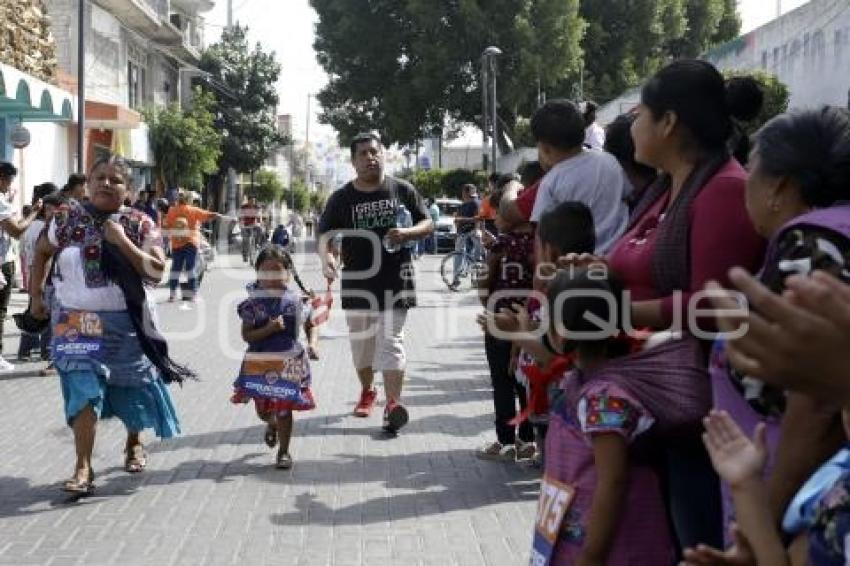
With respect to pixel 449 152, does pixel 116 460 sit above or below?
below

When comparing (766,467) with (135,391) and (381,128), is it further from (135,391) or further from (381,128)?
(381,128)

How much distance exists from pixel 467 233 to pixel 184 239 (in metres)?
6.41

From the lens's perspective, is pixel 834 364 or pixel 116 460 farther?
pixel 116 460

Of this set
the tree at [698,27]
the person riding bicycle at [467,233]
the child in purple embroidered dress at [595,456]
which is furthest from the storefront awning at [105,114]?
the tree at [698,27]

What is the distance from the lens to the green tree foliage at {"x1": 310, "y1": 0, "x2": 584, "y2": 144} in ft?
129

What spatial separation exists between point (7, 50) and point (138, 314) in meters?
16.8

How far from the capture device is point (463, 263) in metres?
20.9

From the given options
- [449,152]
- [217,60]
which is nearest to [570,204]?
[217,60]

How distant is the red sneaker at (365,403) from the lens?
26.7 ft

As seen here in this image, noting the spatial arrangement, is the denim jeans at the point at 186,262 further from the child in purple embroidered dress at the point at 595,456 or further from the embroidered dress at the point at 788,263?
the embroidered dress at the point at 788,263

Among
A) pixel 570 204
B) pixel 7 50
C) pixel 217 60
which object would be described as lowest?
pixel 570 204

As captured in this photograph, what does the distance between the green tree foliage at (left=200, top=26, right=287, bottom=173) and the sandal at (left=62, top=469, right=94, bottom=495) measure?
145ft

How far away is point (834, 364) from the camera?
1612 mm

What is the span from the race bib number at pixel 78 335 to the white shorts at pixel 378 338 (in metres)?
2.23
